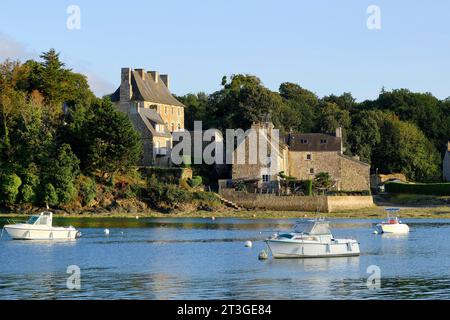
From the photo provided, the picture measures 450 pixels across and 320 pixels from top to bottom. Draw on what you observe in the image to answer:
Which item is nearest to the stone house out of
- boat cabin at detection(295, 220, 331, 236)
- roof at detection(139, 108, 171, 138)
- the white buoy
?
roof at detection(139, 108, 171, 138)

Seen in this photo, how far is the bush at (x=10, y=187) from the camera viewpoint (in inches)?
3565

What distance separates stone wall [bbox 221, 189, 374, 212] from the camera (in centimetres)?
9800

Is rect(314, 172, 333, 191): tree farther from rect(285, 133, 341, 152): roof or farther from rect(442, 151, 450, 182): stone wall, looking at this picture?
rect(442, 151, 450, 182): stone wall

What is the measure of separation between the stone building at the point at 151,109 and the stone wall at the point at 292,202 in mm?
12124

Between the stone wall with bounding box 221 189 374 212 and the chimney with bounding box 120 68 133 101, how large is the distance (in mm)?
21417

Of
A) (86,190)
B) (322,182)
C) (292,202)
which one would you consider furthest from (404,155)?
(86,190)

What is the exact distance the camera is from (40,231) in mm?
69375

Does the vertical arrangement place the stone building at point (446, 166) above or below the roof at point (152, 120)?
below

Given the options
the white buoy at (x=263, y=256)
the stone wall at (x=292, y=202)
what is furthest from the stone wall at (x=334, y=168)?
the white buoy at (x=263, y=256)

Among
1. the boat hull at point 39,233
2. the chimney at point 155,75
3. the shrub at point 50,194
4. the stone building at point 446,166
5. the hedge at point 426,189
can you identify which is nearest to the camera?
the boat hull at point 39,233

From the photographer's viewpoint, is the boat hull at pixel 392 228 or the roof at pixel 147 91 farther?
the roof at pixel 147 91

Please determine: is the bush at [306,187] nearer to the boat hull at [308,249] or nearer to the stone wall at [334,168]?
the stone wall at [334,168]

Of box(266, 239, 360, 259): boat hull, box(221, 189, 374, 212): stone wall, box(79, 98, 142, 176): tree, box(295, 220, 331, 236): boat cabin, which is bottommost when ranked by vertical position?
box(266, 239, 360, 259): boat hull

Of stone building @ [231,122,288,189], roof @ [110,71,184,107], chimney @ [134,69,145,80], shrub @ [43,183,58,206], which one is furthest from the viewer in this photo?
chimney @ [134,69,145,80]
